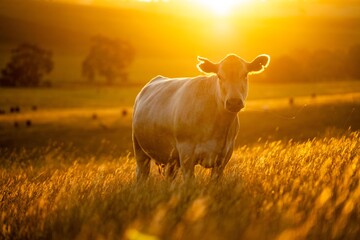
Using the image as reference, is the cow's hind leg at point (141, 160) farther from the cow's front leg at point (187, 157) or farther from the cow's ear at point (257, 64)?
the cow's ear at point (257, 64)

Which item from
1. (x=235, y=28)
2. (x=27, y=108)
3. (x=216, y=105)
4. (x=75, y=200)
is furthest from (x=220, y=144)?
(x=235, y=28)

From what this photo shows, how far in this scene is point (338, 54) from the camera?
75.8 metres

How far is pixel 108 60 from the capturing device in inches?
3563

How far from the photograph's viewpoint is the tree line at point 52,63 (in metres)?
83.2

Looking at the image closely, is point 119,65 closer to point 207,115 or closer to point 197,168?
Answer: point 197,168

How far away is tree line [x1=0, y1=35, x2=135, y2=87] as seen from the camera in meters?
83.2

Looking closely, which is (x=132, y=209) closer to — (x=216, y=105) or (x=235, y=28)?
(x=216, y=105)

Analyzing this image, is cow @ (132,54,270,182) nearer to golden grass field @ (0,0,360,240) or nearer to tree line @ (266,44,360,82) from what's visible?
golden grass field @ (0,0,360,240)

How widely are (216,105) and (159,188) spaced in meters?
2.77

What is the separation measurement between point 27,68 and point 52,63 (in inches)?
196

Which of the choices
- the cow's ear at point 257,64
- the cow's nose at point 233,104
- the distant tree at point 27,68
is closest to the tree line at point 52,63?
the distant tree at point 27,68

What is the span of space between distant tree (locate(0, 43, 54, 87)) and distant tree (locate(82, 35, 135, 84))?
22.4 feet

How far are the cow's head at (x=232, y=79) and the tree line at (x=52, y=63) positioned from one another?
75.4m

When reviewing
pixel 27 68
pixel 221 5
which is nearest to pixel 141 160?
pixel 27 68
